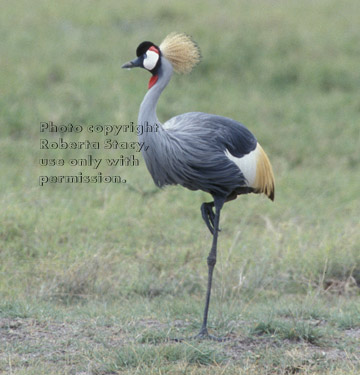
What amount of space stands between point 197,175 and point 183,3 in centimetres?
847

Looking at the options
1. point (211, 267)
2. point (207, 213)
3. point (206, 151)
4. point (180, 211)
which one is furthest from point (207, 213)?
point (180, 211)

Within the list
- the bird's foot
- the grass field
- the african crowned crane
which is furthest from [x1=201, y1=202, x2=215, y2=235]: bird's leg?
the grass field

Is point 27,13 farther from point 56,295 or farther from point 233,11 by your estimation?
point 56,295

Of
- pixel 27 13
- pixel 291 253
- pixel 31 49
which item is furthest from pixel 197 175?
pixel 27 13

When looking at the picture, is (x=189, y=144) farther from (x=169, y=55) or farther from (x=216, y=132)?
(x=169, y=55)

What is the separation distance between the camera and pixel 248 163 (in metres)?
4.41

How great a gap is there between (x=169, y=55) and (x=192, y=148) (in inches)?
22.5

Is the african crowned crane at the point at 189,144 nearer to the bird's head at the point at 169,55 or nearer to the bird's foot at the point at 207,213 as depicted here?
the bird's head at the point at 169,55

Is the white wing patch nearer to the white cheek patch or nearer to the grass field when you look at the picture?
the white cheek patch

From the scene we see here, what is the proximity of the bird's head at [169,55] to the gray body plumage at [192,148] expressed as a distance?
0.05 meters

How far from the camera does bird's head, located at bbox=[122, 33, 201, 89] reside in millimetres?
4074

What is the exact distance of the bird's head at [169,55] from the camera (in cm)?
407

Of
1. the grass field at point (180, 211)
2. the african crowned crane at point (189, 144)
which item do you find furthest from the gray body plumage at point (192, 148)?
the grass field at point (180, 211)

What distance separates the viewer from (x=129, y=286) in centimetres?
514
